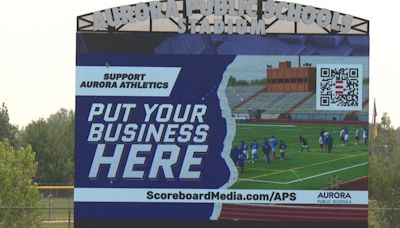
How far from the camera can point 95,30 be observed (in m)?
18.0

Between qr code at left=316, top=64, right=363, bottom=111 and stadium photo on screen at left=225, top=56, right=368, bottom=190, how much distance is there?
0.02 metres

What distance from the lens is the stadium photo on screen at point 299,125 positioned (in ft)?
59.0

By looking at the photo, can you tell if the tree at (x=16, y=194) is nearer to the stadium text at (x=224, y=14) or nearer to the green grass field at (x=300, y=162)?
the stadium text at (x=224, y=14)

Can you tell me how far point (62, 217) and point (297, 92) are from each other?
32484mm

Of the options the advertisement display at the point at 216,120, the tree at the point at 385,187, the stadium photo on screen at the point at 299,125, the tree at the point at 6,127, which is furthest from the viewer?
the tree at the point at 6,127

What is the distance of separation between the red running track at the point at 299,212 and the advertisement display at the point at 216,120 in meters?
0.02

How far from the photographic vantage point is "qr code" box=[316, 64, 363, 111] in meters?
18.0

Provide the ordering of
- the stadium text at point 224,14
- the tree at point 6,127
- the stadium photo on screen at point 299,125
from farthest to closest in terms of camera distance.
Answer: the tree at point 6,127
the stadium text at point 224,14
the stadium photo on screen at point 299,125

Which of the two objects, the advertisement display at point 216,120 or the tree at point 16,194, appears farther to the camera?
the tree at point 16,194

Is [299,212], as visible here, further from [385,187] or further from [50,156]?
[50,156]

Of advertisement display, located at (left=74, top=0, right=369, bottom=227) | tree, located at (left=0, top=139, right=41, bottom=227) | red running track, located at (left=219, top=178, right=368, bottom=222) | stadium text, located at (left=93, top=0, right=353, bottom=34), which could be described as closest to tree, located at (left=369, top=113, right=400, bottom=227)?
tree, located at (left=0, top=139, right=41, bottom=227)

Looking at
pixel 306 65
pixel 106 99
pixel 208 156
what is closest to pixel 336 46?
pixel 306 65

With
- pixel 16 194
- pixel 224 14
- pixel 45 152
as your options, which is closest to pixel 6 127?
pixel 45 152

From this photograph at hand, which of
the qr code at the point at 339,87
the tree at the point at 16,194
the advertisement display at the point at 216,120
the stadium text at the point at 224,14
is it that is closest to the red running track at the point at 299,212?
the advertisement display at the point at 216,120
